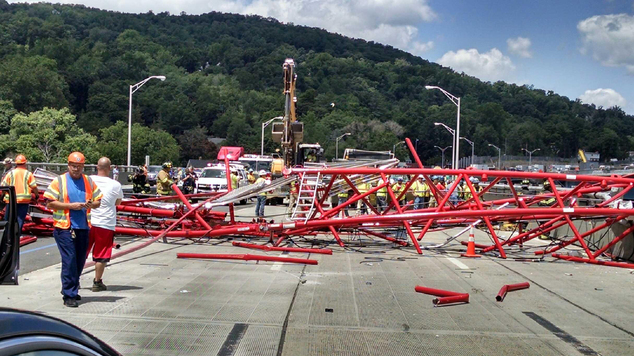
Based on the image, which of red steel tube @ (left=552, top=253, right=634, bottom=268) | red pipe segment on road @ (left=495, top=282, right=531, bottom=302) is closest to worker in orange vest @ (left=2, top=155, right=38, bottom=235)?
red pipe segment on road @ (left=495, top=282, right=531, bottom=302)

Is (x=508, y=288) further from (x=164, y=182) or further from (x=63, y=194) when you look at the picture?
(x=164, y=182)

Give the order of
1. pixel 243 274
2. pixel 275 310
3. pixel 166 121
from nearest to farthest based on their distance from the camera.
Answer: pixel 275 310, pixel 243 274, pixel 166 121

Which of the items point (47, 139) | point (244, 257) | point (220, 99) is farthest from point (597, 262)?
point (220, 99)

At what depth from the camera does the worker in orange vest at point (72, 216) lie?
25.1 ft

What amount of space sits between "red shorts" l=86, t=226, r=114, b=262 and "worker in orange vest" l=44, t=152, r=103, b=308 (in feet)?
1.47

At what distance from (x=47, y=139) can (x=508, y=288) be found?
186 ft

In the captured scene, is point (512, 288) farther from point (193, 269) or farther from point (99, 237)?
point (99, 237)

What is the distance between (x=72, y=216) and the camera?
7750 millimetres

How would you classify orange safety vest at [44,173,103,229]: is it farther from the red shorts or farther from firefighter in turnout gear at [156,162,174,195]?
firefighter in turnout gear at [156,162,174,195]

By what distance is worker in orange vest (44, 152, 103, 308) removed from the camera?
764 cm

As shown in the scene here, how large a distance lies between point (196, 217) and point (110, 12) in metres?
194

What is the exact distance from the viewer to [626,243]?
13.4 m

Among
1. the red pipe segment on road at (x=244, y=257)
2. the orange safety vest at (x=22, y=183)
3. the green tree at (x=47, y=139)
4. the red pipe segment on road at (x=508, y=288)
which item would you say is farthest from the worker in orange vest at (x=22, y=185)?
the green tree at (x=47, y=139)

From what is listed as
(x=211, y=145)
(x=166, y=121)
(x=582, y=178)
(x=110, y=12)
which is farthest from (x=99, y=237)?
(x=110, y=12)
